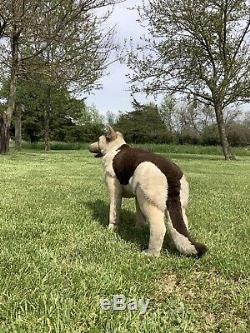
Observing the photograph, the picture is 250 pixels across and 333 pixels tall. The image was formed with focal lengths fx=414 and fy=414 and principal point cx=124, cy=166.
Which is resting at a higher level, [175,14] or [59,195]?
[175,14]

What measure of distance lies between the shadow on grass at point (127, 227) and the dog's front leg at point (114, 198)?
4.8 inches

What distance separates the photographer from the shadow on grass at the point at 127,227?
15.4 feet

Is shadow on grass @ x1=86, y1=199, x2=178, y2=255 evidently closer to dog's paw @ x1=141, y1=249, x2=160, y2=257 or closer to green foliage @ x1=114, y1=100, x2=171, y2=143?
dog's paw @ x1=141, y1=249, x2=160, y2=257

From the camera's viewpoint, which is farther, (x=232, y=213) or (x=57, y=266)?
(x=232, y=213)

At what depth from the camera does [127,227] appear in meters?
5.48

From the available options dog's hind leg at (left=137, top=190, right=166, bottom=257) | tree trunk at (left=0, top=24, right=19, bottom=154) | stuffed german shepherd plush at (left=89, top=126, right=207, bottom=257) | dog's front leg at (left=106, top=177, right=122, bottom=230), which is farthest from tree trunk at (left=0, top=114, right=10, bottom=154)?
dog's hind leg at (left=137, top=190, right=166, bottom=257)

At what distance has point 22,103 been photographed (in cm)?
4138

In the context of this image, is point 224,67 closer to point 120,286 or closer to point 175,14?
point 175,14

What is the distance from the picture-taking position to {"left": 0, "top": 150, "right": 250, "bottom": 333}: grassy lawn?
280 centimetres

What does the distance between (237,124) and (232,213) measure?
55010 millimetres

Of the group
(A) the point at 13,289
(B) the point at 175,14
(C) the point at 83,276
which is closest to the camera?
(A) the point at 13,289

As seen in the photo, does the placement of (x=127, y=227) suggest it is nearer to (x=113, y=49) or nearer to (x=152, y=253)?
(x=152, y=253)

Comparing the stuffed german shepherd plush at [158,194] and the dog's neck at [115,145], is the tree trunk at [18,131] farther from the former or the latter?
the stuffed german shepherd plush at [158,194]

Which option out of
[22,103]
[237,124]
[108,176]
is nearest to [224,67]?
[22,103]
